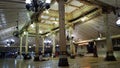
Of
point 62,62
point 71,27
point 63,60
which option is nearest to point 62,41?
point 63,60

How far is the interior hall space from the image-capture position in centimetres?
A: 945

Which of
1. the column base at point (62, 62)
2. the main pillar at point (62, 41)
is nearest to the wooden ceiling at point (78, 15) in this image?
the main pillar at point (62, 41)

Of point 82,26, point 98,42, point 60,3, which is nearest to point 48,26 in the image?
point 82,26

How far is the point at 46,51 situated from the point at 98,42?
1714cm

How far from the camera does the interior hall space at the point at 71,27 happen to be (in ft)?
31.0

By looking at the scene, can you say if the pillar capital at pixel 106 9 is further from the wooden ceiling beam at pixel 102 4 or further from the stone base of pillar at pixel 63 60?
the stone base of pillar at pixel 63 60

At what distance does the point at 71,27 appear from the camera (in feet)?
65.0

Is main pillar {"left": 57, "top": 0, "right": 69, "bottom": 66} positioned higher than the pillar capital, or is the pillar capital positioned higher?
the pillar capital

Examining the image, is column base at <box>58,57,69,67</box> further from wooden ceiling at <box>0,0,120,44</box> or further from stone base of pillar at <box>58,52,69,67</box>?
wooden ceiling at <box>0,0,120,44</box>

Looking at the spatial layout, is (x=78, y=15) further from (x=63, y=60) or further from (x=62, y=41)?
(x=63, y=60)

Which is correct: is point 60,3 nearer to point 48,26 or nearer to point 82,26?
point 82,26

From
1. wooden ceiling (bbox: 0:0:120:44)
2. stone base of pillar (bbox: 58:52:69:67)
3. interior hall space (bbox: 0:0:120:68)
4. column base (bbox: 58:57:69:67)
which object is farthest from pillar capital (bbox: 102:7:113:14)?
column base (bbox: 58:57:69:67)

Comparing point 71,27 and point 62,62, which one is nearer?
point 62,62

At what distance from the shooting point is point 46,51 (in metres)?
37.8
